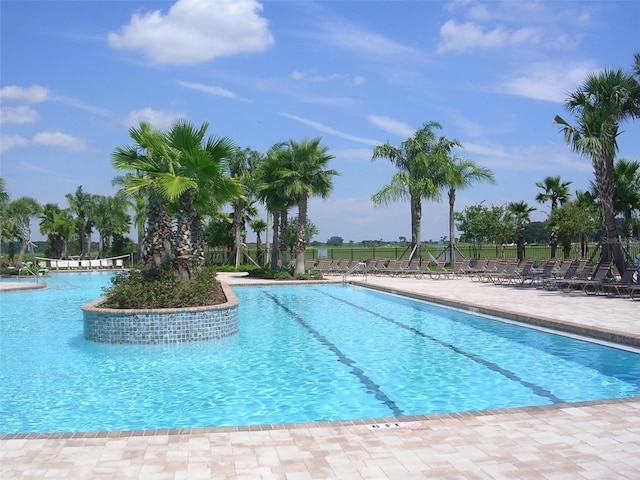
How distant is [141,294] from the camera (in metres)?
10.6

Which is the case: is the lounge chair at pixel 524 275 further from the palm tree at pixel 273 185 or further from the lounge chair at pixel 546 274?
the palm tree at pixel 273 185

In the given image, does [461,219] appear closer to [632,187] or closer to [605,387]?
[632,187]

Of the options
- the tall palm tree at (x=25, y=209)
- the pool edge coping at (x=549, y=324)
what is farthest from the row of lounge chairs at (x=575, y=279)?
the tall palm tree at (x=25, y=209)

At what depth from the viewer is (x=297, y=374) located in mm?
8062

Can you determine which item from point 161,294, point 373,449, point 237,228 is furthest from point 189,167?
point 237,228

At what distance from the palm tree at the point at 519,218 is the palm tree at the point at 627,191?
10.8 meters

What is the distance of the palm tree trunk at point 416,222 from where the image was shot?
1243 inches

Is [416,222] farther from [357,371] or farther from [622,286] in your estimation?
[357,371]

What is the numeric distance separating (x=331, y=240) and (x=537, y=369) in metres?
93.8

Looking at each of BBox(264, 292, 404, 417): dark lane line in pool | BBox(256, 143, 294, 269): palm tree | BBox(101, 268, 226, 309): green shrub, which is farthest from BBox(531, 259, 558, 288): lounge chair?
BBox(101, 268, 226, 309): green shrub

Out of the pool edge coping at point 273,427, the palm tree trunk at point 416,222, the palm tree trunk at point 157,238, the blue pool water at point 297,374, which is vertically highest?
the palm tree trunk at point 416,222

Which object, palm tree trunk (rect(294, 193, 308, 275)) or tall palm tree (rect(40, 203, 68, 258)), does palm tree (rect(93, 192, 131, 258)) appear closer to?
tall palm tree (rect(40, 203, 68, 258))

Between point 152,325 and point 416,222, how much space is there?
76.7 feet

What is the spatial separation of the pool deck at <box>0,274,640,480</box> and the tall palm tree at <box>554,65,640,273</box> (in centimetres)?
1360
